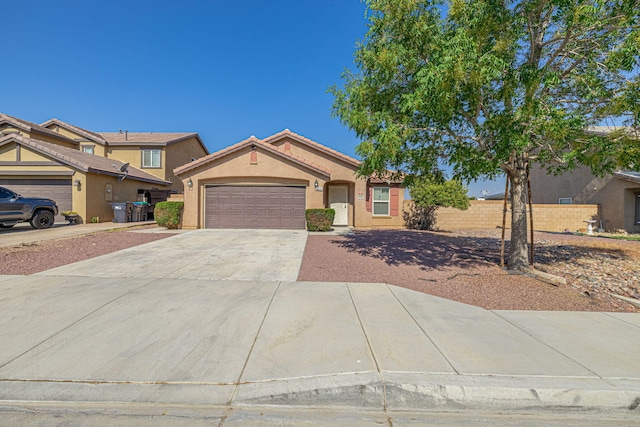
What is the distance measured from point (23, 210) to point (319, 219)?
42.7 ft

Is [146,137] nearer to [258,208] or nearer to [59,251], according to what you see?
[258,208]

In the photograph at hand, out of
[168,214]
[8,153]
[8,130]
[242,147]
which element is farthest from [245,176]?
[8,130]

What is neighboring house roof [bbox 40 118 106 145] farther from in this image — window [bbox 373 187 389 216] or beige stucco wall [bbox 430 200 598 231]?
beige stucco wall [bbox 430 200 598 231]

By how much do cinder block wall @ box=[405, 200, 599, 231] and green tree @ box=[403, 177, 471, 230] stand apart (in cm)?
179

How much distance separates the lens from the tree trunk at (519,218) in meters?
7.15

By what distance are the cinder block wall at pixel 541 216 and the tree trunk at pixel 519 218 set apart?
10661 millimetres

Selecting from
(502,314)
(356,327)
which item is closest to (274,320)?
(356,327)

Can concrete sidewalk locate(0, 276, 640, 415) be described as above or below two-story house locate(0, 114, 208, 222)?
below

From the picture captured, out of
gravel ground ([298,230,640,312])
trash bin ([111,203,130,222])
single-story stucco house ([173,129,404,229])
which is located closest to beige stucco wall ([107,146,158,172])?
trash bin ([111,203,130,222])

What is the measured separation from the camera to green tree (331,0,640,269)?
17.6 feet

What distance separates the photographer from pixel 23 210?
42.0ft

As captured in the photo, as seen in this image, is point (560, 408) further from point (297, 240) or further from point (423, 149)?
point (297, 240)

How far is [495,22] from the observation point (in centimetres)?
603

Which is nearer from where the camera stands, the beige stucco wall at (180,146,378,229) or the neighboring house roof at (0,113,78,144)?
the beige stucco wall at (180,146,378,229)
